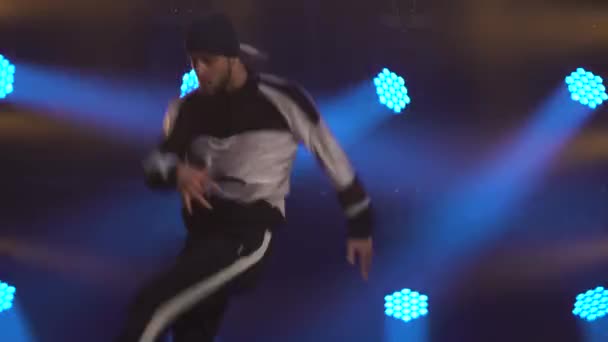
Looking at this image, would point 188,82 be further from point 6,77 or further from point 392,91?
point 392,91

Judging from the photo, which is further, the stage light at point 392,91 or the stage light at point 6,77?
the stage light at point 392,91

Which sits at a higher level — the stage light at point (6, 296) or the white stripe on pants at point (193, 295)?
the white stripe on pants at point (193, 295)

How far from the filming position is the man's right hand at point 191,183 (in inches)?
85.3

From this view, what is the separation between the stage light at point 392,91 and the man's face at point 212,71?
1.03 metres

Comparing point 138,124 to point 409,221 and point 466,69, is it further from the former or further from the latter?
point 466,69

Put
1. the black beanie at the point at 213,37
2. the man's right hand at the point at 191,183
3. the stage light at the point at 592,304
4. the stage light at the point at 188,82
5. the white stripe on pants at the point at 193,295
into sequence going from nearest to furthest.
→ the white stripe on pants at the point at 193,295 < the man's right hand at the point at 191,183 < the black beanie at the point at 213,37 < the stage light at the point at 188,82 < the stage light at the point at 592,304

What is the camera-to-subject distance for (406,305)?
→ 3223 millimetres

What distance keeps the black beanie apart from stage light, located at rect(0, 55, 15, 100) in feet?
3.42

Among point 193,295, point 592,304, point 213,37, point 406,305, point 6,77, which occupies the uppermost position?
point 213,37

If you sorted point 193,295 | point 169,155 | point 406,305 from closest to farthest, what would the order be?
point 193,295
point 169,155
point 406,305

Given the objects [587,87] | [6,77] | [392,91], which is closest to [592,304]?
[587,87]

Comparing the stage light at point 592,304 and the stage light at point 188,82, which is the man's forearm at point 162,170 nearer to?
the stage light at point 188,82

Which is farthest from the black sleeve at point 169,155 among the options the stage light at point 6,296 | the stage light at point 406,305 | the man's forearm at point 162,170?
the stage light at point 406,305

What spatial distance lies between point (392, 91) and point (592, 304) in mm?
1179
